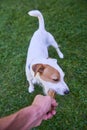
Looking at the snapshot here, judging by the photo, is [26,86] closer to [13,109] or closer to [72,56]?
[13,109]

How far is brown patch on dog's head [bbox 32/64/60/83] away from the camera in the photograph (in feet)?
6.59

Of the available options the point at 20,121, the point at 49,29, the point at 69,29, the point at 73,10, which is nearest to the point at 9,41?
the point at 49,29

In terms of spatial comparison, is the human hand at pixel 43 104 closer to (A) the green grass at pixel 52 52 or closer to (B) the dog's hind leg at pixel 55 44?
(A) the green grass at pixel 52 52

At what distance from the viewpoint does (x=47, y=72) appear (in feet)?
6.66

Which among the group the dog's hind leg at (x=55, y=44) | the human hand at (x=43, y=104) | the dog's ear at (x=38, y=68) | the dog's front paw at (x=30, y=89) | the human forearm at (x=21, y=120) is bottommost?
the dog's front paw at (x=30, y=89)

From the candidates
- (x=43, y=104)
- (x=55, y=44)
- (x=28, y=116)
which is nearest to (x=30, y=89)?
(x=55, y=44)

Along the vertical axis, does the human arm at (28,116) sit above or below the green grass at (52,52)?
above

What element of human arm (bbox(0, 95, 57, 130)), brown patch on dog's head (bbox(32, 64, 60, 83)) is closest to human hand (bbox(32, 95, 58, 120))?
human arm (bbox(0, 95, 57, 130))

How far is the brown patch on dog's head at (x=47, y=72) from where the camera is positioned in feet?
6.59

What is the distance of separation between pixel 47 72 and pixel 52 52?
34.5 inches

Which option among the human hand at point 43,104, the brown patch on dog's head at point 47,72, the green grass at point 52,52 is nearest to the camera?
the human hand at point 43,104

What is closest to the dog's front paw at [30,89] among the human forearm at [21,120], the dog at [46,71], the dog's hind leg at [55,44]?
the dog at [46,71]

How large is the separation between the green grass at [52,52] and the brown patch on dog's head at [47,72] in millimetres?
437

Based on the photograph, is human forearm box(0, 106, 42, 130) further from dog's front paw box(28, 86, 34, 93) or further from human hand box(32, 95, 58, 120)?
dog's front paw box(28, 86, 34, 93)
